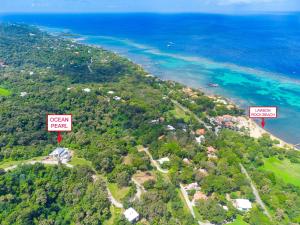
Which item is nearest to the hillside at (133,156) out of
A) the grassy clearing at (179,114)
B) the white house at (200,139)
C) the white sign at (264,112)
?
the grassy clearing at (179,114)

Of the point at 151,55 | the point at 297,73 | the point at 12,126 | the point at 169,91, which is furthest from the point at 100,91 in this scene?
the point at 297,73

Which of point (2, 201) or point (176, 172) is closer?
point (2, 201)

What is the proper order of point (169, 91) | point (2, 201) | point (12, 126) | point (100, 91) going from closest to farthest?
point (2, 201) < point (12, 126) < point (100, 91) < point (169, 91)

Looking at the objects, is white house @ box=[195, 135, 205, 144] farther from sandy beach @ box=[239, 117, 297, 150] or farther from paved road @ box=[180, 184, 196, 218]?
paved road @ box=[180, 184, 196, 218]

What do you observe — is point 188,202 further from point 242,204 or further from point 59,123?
point 59,123

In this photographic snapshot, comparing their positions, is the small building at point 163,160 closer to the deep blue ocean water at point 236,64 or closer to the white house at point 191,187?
the white house at point 191,187

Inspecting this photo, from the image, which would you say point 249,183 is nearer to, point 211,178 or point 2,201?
point 211,178

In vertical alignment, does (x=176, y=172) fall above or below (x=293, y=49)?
below
